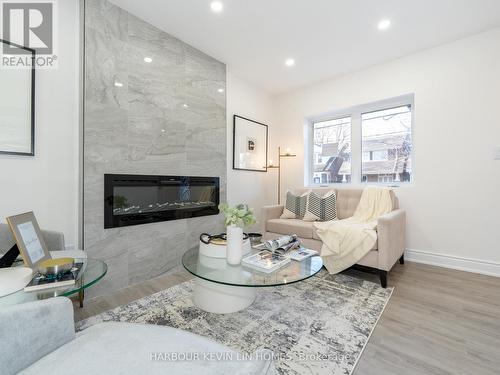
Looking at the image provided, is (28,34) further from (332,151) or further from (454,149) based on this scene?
(454,149)

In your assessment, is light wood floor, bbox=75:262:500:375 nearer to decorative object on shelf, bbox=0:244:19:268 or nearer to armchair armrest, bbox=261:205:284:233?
decorative object on shelf, bbox=0:244:19:268

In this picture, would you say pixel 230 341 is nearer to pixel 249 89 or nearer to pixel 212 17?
pixel 212 17

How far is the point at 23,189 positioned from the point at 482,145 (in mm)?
4352

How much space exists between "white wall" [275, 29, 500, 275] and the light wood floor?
39cm

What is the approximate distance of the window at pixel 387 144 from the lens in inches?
125

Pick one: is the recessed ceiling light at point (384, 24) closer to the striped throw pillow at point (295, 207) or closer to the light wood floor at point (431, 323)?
the striped throw pillow at point (295, 207)

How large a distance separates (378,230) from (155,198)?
7.46ft

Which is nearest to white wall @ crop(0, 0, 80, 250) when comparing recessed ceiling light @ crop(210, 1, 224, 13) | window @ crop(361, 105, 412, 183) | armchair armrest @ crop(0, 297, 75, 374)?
recessed ceiling light @ crop(210, 1, 224, 13)

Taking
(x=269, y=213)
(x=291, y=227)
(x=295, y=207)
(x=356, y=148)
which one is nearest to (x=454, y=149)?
(x=356, y=148)

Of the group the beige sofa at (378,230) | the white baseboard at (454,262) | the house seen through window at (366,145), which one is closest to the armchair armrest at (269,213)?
the beige sofa at (378,230)

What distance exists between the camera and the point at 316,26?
2510 mm

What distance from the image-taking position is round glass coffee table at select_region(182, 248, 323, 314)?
1406 mm

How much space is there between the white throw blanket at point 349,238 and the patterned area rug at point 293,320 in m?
0.26

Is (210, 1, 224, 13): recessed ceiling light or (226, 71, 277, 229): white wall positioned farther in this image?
(226, 71, 277, 229): white wall
